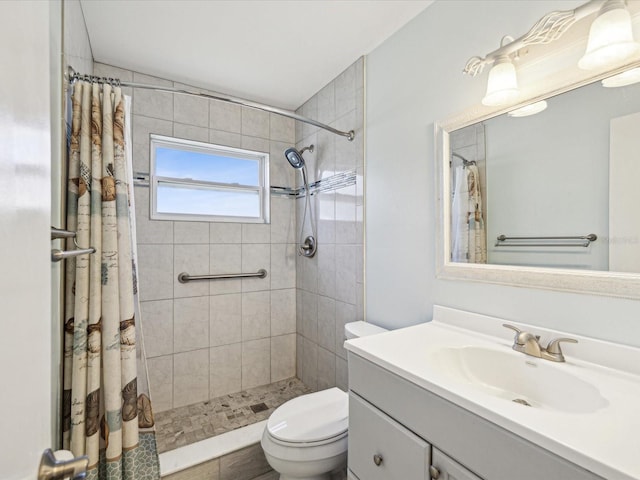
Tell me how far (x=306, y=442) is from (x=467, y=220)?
3.89 feet

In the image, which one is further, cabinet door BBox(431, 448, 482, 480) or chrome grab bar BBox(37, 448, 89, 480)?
cabinet door BBox(431, 448, 482, 480)

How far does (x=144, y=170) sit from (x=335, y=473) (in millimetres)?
2227

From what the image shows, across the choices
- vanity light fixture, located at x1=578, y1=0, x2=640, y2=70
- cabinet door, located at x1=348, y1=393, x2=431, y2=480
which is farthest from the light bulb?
cabinet door, located at x1=348, y1=393, x2=431, y2=480

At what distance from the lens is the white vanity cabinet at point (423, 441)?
2.16 feet

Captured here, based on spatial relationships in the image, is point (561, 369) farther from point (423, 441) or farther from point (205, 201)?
point (205, 201)

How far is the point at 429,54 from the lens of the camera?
1525 mm

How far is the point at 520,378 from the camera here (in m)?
1.03

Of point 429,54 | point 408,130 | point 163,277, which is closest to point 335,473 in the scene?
point 163,277

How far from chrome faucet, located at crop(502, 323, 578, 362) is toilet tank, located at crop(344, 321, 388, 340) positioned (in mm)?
733

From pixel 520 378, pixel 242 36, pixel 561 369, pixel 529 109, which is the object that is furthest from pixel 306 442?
pixel 242 36

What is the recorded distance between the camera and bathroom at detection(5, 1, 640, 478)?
1.69ft

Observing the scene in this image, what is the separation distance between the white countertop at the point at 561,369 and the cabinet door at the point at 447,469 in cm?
Result: 16

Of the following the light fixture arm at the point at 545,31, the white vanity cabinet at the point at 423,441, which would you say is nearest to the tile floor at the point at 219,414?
the white vanity cabinet at the point at 423,441

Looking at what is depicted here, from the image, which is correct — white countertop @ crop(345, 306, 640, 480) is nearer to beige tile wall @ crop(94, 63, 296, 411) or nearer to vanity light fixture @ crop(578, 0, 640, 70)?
vanity light fixture @ crop(578, 0, 640, 70)
